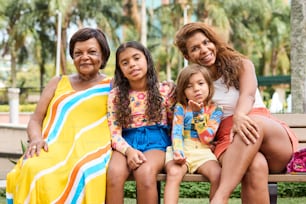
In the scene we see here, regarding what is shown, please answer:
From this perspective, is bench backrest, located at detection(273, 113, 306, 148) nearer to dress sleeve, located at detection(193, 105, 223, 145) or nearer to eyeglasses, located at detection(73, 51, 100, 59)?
dress sleeve, located at detection(193, 105, 223, 145)

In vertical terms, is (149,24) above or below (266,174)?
above

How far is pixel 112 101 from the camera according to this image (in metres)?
4.01

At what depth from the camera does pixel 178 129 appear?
Answer: 3850mm

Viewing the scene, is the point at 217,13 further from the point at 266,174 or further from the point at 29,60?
the point at 266,174

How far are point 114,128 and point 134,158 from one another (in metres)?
0.36

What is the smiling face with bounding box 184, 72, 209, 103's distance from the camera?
3.88 meters

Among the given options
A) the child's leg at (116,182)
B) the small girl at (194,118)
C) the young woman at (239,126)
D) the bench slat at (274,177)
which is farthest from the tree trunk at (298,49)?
the child's leg at (116,182)

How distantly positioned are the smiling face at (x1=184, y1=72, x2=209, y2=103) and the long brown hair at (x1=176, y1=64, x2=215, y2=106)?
0.02 m

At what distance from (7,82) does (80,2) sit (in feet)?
49.0

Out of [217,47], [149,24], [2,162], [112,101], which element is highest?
[149,24]

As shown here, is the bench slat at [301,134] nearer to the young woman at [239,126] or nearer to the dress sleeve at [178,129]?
the young woman at [239,126]

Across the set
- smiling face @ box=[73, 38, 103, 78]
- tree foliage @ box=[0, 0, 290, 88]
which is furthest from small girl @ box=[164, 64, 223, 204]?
tree foliage @ box=[0, 0, 290, 88]

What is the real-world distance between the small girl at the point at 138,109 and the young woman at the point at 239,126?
320 mm

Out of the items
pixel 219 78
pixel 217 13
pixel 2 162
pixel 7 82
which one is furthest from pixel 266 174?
pixel 7 82
